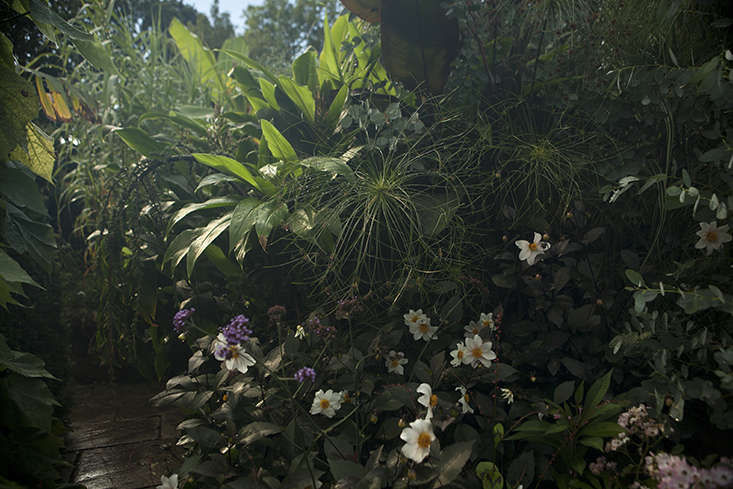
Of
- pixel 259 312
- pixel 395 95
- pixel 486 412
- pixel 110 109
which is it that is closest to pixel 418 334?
pixel 486 412

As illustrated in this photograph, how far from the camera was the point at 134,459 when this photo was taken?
1.76m

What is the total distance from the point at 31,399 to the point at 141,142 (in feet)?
4.37

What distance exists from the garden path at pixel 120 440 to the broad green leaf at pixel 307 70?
152 centimetres

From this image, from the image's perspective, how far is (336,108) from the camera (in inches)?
83.0

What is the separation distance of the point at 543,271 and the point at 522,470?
0.66m

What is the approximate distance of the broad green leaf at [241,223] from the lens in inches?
63.9

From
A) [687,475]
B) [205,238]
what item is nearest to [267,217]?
[205,238]

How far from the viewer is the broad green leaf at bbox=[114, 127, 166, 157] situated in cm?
223

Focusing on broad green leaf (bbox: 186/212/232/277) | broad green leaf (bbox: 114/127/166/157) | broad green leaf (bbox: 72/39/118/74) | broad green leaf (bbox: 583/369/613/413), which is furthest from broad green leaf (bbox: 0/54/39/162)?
broad green leaf (bbox: 583/369/613/413)

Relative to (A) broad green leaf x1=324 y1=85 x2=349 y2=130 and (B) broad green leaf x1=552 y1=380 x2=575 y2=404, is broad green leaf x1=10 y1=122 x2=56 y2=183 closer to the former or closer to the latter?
(A) broad green leaf x1=324 y1=85 x2=349 y2=130

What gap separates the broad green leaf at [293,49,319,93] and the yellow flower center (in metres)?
1.68

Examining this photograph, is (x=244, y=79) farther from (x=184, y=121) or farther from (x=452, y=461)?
(x=452, y=461)

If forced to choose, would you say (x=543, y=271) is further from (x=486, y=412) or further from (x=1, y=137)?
(x=1, y=137)

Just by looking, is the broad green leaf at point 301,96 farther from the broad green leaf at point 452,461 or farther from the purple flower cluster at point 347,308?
the broad green leaf at point 452,461
